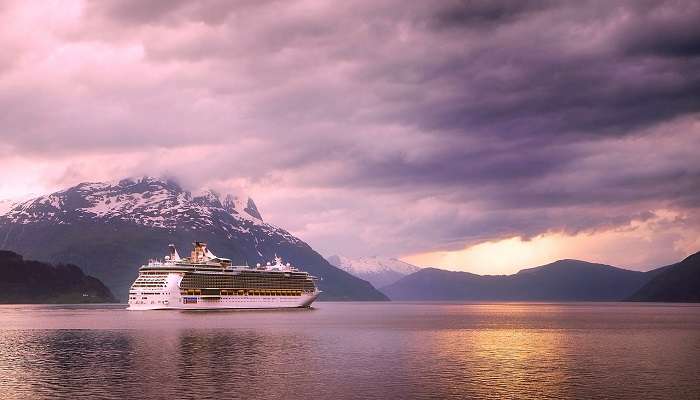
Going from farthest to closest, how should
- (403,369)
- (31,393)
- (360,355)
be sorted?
(360,355) → (403,369) → (31,393)

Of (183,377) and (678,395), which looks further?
(183,377)

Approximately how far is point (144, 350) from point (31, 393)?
36.4 m

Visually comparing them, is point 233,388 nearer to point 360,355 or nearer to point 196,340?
point 360,355

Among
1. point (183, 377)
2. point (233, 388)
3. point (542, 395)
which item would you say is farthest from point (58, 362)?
point (542, 395)

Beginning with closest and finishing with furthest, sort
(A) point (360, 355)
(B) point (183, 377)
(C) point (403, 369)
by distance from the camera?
(B) point (183, 377)
(C) point (403, 369)
(A) point (360, 355)

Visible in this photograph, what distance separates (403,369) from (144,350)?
39.8 meters

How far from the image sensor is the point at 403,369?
81812 millimetres

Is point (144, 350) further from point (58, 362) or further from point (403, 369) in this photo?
point (403, 369)

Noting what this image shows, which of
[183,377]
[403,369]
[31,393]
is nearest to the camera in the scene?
[31,393]

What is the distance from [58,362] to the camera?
8650 cm

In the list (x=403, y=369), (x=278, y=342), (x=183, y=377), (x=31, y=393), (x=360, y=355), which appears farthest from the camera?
(x=278, y=342)

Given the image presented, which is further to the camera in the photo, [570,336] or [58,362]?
[570,336]

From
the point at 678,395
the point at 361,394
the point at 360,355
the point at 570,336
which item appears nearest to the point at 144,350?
the point at 360,355

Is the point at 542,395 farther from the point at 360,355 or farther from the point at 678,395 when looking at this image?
the point at 360,355
